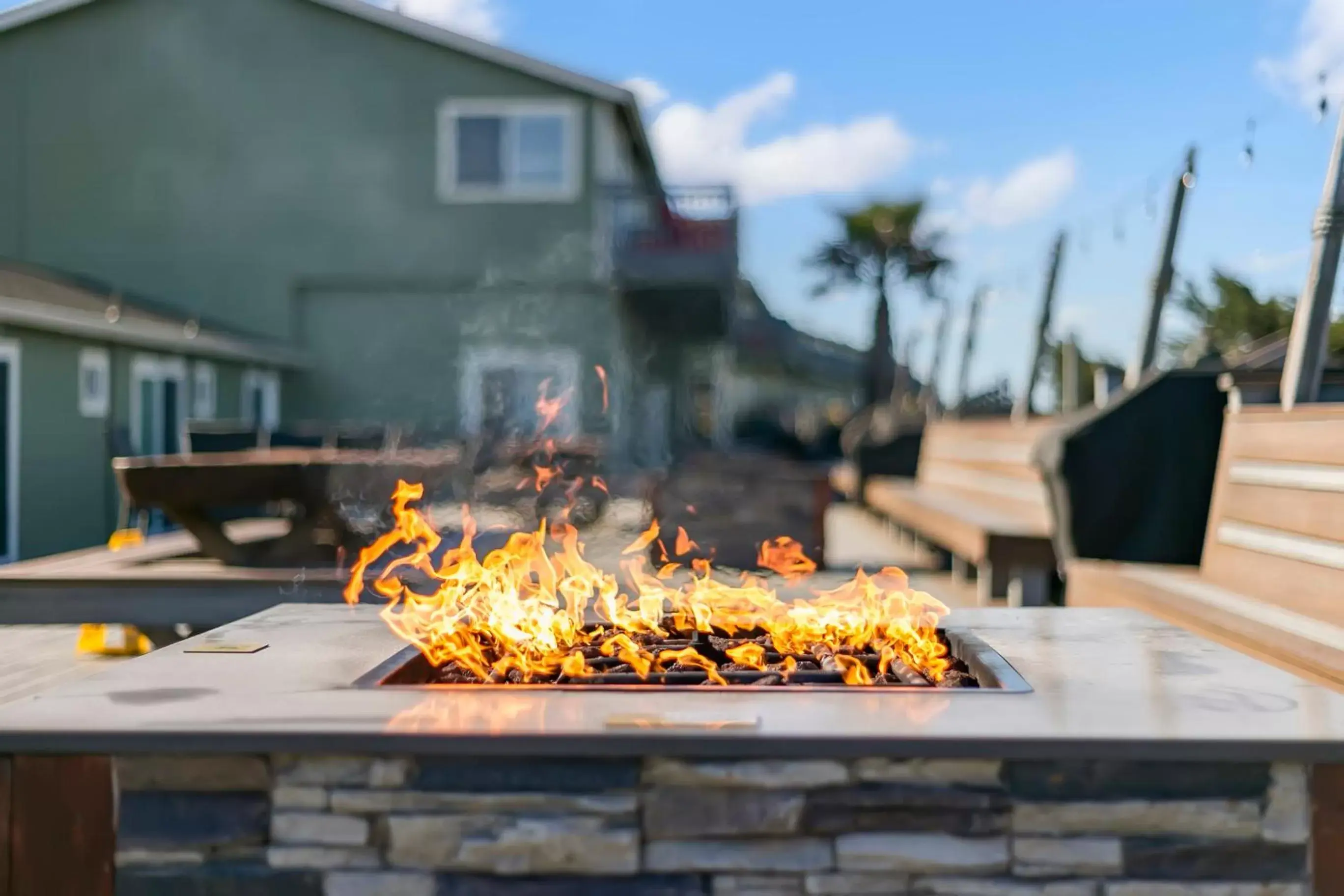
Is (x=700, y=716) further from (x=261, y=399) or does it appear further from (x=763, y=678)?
(x=261, y=399)

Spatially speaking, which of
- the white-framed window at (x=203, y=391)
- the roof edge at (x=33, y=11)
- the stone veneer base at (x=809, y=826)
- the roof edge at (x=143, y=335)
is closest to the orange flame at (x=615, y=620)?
the stone veneer base at (x=809, y=826)

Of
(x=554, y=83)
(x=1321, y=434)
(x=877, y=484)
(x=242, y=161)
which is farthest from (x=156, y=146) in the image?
(x=1321, y=434)

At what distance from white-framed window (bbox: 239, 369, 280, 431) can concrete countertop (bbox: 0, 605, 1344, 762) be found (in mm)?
12621

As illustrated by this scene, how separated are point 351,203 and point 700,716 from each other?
49.5 feet

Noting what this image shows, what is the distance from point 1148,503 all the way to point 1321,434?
1335mm

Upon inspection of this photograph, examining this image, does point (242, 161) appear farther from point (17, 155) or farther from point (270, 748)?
point (270, 748)

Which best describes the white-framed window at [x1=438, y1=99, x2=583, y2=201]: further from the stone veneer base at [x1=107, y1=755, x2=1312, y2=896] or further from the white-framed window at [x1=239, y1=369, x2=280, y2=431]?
the stone veneer base at [x1=107, y1=755, x2=1312, y2=896]

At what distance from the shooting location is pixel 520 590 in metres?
4.06

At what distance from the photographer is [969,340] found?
17.5 metres

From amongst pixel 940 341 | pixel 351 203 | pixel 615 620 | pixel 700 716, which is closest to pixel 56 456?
pixel 351 203

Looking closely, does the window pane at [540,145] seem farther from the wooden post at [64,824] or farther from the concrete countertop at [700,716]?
the wooden post at [64,824]

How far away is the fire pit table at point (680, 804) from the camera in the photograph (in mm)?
2342

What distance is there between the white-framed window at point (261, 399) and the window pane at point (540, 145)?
4.22 meters

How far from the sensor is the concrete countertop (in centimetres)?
231
